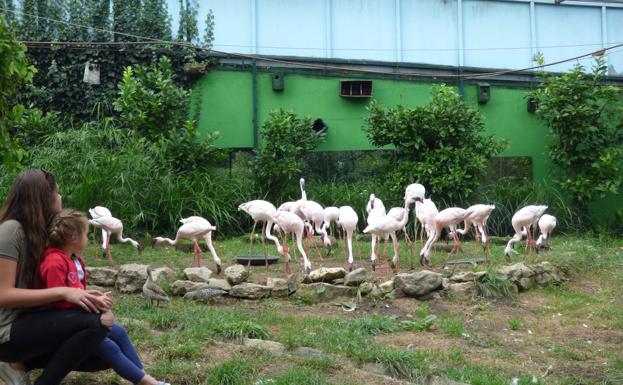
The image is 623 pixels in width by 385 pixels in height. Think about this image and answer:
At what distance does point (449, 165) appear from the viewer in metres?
12.0

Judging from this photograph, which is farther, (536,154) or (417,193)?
(536,154)

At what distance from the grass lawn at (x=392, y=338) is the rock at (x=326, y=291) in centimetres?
10

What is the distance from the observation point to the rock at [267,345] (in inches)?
189

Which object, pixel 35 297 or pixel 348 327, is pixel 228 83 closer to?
pixel 348 327

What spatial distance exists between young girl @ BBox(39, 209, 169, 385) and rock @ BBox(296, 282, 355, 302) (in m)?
2.89

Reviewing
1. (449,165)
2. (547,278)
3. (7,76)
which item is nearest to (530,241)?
(547,278)

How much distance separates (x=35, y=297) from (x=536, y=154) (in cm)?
1210

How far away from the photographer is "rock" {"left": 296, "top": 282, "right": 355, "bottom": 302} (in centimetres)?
666

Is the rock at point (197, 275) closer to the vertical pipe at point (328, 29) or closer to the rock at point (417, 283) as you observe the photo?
the rock at point (417, 283)

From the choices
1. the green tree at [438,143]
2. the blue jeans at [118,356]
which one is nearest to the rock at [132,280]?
the blue jeans at [118,356]

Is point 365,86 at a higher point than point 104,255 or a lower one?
higher

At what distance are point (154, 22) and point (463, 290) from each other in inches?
367

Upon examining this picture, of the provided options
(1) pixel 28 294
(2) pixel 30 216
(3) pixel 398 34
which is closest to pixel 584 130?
(3) pixel 398 34

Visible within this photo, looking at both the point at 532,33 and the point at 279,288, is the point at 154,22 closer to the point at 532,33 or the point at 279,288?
the point at 532,33
